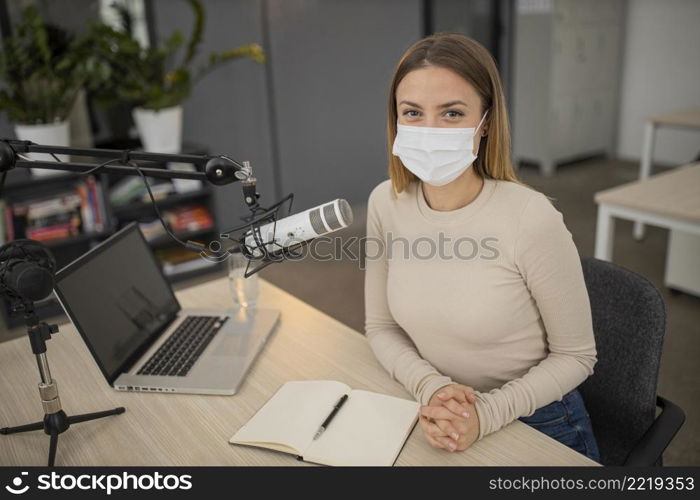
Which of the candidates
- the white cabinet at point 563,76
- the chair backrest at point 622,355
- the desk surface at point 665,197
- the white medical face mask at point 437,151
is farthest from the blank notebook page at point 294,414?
the white cabinet at point 563,76

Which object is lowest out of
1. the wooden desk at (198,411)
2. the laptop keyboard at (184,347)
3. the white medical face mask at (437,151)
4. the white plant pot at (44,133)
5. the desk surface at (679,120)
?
the wooden desk at (198,411)

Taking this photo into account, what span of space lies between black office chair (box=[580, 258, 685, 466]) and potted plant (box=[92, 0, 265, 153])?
8.36 feet

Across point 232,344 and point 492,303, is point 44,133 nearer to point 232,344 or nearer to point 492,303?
point 232,344

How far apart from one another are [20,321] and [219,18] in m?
2.11

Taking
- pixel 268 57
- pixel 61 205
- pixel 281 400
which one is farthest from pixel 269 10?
pixel 281 400

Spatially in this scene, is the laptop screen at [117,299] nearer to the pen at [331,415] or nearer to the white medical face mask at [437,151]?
the pen at [331,415]

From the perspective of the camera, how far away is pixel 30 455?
3.56ft

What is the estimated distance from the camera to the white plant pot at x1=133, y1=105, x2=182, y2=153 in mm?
3307

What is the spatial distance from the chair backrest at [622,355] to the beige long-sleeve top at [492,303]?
132 millimetres

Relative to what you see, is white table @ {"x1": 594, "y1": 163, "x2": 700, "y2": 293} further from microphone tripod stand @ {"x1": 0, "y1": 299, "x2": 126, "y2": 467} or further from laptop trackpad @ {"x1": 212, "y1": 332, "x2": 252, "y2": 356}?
microphone tripod stand @ {"x1": 0, "y1": 299, "x2": 126, "y2": 467}

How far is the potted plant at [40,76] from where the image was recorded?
293 centimetres

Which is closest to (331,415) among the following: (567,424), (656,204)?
(567,424)

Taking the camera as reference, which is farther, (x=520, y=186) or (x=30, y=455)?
(x=520, y=186)

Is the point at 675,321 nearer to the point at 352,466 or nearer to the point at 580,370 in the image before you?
the point at 580,370
